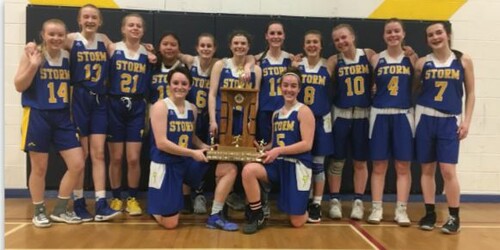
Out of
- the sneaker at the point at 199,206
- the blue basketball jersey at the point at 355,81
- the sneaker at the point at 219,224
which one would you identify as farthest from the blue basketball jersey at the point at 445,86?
the sneaker at the point at 199,206

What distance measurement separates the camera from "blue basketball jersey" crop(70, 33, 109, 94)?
368cm

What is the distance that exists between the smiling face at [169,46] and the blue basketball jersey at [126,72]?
0.62 ft

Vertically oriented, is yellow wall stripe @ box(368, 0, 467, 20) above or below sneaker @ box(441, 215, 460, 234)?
above

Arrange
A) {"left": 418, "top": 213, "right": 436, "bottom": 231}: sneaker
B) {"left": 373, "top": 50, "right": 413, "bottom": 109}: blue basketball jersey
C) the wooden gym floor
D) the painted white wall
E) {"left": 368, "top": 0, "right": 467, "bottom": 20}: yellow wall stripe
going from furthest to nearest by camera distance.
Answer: {"left": 368, "top": 0, "right": 467, "bottom": 20}: yellow wall stripe, the painted white wall, {"left": 373, "top": 50, "right": 413, "bottom": 109}: blue basketball jersey, {"left": 418, "top": 213, "right": 436, "bottom": 231}: sneaker, the wooden gym floor

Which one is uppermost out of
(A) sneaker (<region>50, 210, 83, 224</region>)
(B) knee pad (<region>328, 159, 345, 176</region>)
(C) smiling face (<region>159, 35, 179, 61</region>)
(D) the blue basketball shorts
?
(C) smiling face (<region>159, 35, 179, 61</region>)

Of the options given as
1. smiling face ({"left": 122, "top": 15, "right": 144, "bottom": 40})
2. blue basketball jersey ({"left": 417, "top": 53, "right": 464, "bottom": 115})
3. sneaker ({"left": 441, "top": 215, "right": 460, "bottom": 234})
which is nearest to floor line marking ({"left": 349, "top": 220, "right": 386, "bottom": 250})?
sneaker ({"left": 441, "top": 215, "right": 460, "bottom": 234})

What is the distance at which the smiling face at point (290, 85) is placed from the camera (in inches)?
136

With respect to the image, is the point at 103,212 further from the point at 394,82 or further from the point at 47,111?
Result: the point at 394,82

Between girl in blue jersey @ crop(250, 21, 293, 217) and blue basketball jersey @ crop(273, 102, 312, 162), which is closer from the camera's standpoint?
blue basketball jersey @ crop(273, 102, 312, 162)

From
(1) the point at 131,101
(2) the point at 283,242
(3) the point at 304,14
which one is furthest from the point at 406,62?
(1) the point at 131,101

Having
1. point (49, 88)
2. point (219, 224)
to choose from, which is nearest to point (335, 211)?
point (219, 224)

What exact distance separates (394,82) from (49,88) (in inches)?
110

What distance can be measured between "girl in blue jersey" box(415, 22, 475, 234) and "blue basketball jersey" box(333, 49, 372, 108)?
47cm

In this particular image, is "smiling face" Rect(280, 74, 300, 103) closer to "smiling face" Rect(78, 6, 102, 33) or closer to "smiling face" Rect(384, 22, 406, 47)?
"smiling face" Rect(384, 22, 406, 47)
